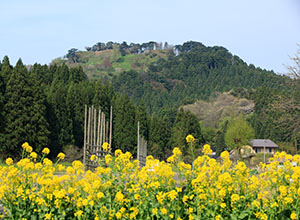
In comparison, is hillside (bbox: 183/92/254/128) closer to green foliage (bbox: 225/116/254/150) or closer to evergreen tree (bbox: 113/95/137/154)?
green foliage (bbox: 225/116/254/150)

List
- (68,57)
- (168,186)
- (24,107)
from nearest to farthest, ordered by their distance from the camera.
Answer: (168,186)
(24,107)
(68,57)

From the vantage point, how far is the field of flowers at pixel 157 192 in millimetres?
5941

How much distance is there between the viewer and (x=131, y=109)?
172 ft

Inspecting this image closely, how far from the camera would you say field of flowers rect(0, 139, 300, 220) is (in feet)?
19.5

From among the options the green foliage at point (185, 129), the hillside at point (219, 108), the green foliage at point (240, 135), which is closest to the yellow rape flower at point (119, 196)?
the green foliage at point (185, 129)

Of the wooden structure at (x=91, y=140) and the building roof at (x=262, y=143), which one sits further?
the building roof at (x=262, y=143)

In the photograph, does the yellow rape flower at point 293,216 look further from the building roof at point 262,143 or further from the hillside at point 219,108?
the hillside at point 219,108

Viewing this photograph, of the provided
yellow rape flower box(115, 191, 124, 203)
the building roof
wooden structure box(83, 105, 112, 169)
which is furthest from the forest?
yellow rape flower box(115, 191, 124, 203)

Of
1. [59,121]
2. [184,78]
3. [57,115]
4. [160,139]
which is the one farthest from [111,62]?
[59,121]

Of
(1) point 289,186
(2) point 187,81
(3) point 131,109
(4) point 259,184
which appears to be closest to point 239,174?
(4) point 259,184

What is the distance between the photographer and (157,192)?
612 cm

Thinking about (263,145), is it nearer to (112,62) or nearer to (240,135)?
(240,135)

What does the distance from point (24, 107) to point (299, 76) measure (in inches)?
943

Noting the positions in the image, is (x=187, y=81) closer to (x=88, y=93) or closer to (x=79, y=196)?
(x=88, y=93)
